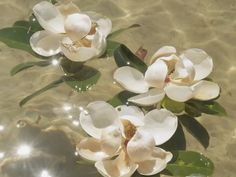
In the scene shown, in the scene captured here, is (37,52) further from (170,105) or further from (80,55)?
(170,105)

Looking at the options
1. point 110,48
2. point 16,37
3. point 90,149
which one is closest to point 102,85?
point 110,48

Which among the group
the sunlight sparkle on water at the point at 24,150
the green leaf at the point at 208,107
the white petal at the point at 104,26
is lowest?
the sunlight sparkle on water at the point at 24,150

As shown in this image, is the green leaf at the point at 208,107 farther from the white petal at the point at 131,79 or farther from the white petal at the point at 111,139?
the white petal at the point at 111,139

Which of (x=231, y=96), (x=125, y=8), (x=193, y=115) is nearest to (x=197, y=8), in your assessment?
(x=125, y=8)

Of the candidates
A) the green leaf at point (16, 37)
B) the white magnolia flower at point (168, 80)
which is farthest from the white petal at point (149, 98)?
the green leaf at point (16, 37)

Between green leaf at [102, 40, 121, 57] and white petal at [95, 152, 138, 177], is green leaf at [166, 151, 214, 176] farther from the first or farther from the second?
green leaf at [102, 40, 121, 57]

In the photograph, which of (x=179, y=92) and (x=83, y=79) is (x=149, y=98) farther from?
(x=83, y=79)

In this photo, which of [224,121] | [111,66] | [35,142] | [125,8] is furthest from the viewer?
[125,8]
